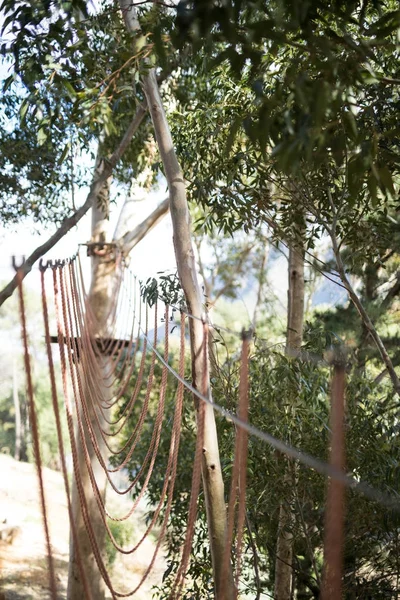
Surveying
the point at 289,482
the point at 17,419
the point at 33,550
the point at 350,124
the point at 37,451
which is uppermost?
the point at 350,124

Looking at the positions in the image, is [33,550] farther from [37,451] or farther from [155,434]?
[37,451]

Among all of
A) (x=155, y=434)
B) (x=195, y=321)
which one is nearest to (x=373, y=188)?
(x=195, y=321)

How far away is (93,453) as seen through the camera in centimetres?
625

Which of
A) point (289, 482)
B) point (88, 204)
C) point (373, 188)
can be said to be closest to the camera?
point (373, 188)

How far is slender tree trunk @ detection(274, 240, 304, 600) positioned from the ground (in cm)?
170

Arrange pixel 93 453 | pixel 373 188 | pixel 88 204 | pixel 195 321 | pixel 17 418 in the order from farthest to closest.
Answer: pixel 17 418, pixel 93 453, pixel 88 204, pixel 195 321, pixel 373 188

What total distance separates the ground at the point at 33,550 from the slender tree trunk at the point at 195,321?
2.21 m

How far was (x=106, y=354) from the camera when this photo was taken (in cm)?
619

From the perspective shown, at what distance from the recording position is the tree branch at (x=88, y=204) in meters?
4.78

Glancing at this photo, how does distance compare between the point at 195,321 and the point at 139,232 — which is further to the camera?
the point at 139,232

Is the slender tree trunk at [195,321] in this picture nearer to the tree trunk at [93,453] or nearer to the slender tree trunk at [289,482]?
the slender tree trunk at [289,482]

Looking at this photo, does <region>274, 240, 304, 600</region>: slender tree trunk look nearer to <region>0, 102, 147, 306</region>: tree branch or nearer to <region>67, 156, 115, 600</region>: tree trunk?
<region>0, 102, 147, 306</region>: tree branch

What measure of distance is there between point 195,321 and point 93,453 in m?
3.46

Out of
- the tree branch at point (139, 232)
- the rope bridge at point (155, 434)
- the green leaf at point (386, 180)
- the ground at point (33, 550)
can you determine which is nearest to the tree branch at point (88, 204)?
the rope bridge at point (155, 434)
